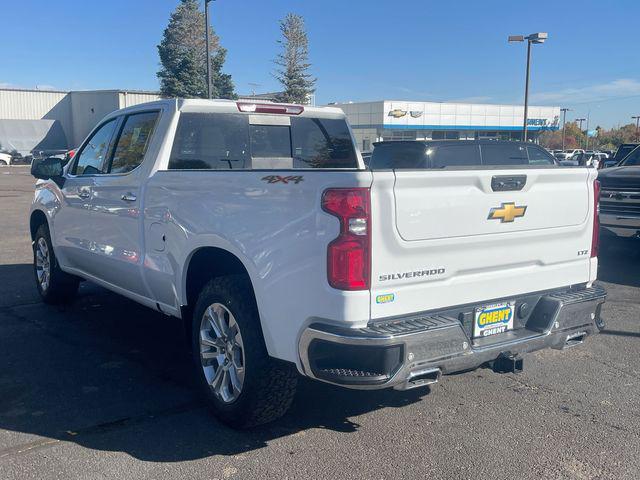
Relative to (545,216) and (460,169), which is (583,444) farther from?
(460,169)

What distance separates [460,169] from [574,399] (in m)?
2.11

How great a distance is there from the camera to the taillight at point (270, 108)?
A: 5.52 m

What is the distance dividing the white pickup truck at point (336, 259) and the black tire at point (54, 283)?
1.69m

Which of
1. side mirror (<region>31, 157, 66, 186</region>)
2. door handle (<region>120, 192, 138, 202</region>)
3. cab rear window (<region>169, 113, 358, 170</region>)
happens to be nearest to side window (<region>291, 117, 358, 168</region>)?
cab rear window (<region>169, 113, 358, 170</region>)

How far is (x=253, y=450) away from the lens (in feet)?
12.6

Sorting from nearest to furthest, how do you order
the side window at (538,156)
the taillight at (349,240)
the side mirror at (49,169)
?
the taillight at (349,240)
the side mirror at (49,169)
the side window at (538,156)

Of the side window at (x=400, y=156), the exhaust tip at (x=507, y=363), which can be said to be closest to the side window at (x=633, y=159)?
the side window at (x=400, y=156)

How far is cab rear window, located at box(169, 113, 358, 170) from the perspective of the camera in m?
5.21

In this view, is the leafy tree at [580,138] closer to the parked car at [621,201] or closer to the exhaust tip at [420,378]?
the parked car at [621,201]

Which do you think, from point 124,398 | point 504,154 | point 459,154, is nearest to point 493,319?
point 124,398

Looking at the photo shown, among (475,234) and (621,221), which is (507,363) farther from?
(621,221)

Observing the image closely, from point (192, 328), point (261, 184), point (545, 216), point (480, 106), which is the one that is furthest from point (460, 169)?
point (480, 106)

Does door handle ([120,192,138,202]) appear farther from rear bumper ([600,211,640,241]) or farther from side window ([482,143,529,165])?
rear bumper ([600,211,640,241])

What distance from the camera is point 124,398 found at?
458 centimetres
